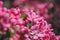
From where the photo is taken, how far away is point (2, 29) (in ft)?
8.59

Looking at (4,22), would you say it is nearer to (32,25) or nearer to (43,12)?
(32,25)

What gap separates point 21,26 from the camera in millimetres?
2818

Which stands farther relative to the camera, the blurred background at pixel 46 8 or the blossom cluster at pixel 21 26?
the blurred background at pixel 46 8

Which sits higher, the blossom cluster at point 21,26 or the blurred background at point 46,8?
the blurred background at point 46,8

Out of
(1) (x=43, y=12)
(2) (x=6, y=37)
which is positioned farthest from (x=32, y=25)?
(1) (x=43, y=12)

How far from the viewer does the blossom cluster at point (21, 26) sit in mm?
2636

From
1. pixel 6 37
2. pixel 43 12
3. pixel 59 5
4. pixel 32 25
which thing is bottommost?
pixel 6 37

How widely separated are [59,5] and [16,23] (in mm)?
3492

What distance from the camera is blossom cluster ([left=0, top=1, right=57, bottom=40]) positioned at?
264cm

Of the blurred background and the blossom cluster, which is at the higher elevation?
the blurred background

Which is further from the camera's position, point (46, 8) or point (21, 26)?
point (46, 8)

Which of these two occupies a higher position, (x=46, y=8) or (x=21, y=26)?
(x=46, y=8)

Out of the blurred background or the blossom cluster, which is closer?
the blossom cluster

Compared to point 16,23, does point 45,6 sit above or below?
above
